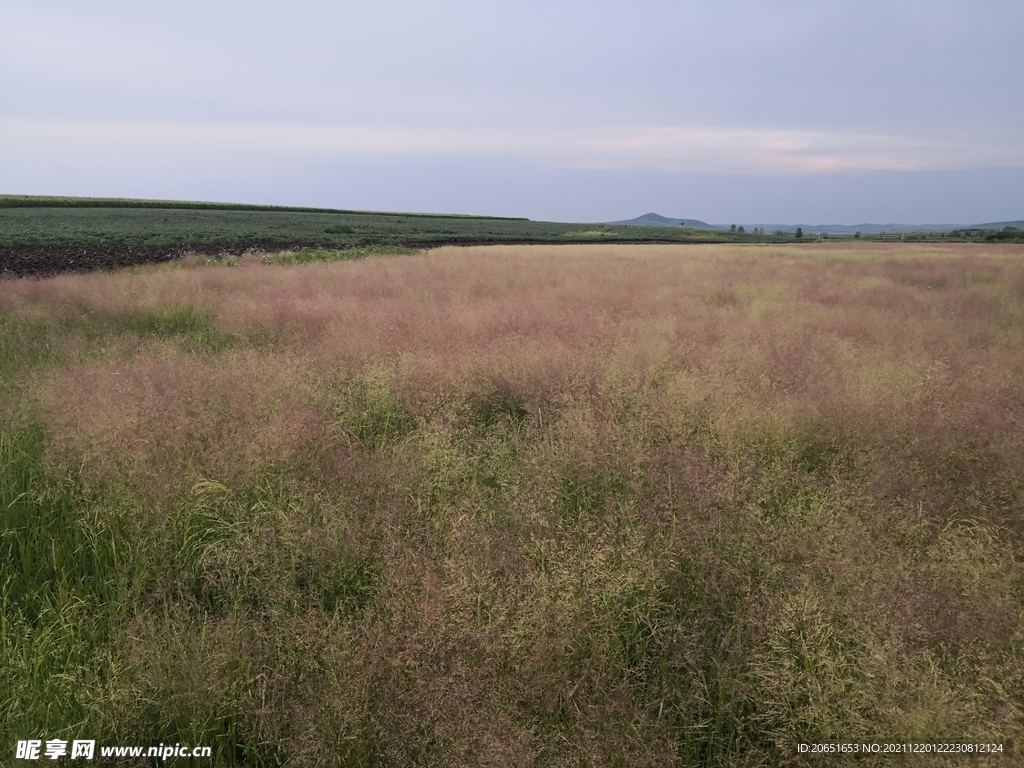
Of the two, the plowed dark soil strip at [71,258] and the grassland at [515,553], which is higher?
the plowed dark soil strip at [71,258]

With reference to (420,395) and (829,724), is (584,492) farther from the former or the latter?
(420,395)

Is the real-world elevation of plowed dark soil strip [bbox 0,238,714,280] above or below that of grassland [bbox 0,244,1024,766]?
above

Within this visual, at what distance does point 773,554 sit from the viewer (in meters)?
2.35

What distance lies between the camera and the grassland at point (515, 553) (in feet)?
5.65

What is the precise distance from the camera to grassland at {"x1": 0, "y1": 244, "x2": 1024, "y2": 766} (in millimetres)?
1721

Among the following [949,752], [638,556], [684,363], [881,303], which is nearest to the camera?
[949,752]

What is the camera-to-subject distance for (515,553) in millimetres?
2320

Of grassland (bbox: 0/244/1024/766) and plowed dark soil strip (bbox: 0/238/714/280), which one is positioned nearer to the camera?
grassland (bbox: 0/244/1024/766)

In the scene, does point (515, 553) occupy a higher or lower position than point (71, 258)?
lower

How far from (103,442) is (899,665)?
415 centimetres

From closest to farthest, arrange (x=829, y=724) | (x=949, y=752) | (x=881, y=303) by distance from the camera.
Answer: (x=949, y=752)
(x=829, y=724)
(x=881, y=303)

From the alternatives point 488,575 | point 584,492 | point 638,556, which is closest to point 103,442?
point 488,575

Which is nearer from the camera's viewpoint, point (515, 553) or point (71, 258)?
point (515, 553)

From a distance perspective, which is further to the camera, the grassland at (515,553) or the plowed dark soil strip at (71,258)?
the plowed dark soil strip at (71,258)
